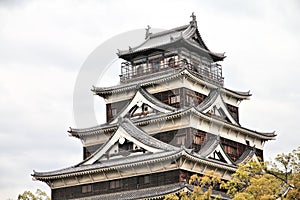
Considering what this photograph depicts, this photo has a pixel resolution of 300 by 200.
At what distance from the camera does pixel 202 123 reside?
153 ft

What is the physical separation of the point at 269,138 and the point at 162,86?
37.5 ft

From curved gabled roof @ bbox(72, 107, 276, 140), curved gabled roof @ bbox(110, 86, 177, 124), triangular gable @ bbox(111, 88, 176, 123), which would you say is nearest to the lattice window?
curved gabled roof @ bbox(72, 107, 276, 140)

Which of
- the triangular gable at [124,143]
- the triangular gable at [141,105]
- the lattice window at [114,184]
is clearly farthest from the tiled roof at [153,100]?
the lattice window at [114,184]

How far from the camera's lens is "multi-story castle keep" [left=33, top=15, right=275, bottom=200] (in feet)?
139

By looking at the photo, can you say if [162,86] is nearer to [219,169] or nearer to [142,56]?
[142,56]

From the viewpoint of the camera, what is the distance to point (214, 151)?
147 ft

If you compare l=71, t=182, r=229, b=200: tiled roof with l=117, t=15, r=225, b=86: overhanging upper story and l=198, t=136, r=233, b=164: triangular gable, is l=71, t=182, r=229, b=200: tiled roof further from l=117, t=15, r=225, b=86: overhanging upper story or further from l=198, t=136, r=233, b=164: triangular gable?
l=117, t=15, r=225, b=86: overhanging upper story

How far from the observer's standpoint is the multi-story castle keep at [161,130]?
1665 inches

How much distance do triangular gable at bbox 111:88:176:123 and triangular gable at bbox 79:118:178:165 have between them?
270cm

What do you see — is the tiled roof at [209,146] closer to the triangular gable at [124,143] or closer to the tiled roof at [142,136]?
the tiled roof at [142,136]

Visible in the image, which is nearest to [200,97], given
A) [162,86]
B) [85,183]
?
[162,86]

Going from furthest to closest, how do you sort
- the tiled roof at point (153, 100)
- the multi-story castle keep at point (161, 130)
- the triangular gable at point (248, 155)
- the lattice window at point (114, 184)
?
the triangular gable at point (248, 155) < the tiled roof at point (153, 100) < the lattice window at point (114, 184) < the multi-story castle keep at point (161, 130)

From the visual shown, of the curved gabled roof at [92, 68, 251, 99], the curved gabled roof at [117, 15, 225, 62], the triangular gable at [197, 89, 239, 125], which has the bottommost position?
the triangular gable at [197, 89, 239, 125]

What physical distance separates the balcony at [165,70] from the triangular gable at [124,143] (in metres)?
6.63
